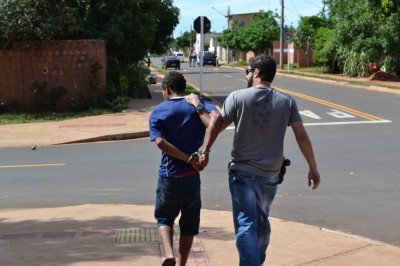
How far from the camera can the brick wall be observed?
20.2m

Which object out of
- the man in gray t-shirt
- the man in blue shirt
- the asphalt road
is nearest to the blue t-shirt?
the man in blue shirt

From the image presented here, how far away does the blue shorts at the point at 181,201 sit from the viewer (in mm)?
5027

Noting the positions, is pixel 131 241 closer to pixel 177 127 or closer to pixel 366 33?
pixel 177 127

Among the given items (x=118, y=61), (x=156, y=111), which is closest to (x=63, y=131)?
(x=118, y=61)

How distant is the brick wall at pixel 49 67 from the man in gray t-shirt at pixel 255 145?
16.3 meters

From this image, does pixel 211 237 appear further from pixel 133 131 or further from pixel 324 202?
pixel 133 131

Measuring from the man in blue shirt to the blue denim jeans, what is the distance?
0.38 m

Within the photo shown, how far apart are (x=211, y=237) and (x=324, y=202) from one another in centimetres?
244

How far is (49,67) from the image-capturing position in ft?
66.7

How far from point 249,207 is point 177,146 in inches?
30.5

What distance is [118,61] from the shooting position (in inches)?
887

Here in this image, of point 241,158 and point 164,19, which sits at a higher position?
point 164,19

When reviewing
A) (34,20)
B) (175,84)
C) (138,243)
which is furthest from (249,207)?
(34,20)

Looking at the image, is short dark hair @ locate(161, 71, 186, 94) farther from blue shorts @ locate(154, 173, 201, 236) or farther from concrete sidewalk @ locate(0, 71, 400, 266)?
concrete sidewalk @ locate(0, 71, 400, 266)
